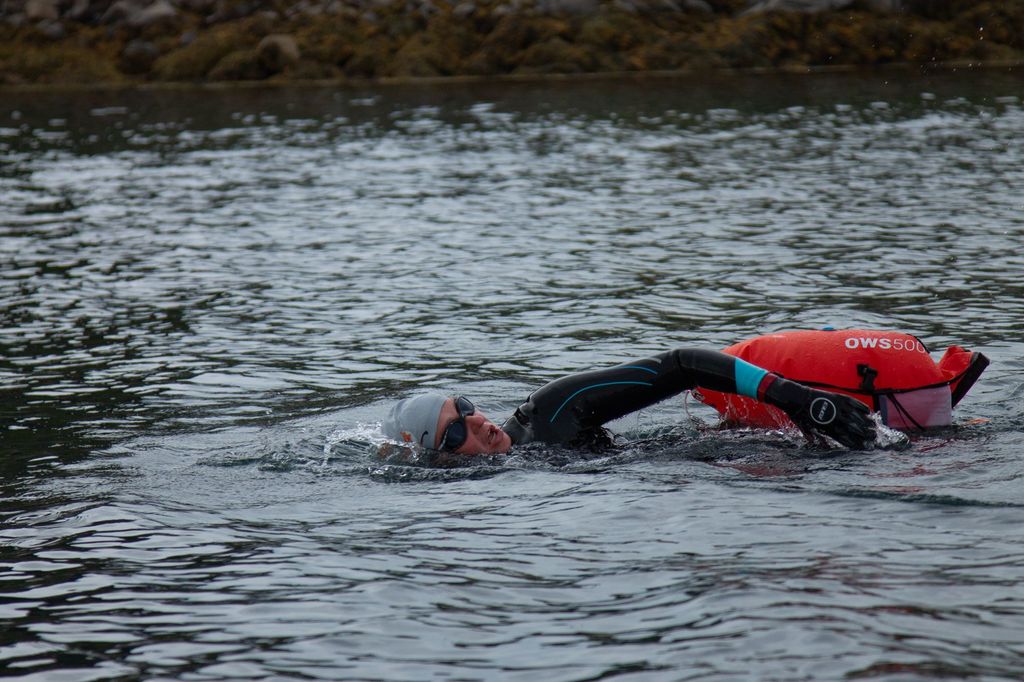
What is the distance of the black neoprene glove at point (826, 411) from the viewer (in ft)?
26.9

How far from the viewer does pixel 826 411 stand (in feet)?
26.9

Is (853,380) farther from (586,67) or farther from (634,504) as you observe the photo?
(586,67)

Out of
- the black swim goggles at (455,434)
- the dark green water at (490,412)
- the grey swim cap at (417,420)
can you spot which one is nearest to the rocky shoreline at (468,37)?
the dark green water at (490,412)

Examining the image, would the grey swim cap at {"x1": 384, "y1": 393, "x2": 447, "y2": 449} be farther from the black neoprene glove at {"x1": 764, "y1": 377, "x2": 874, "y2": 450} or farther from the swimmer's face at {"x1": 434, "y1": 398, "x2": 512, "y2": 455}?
the black neoprene glove at {"x1": 764, "y1": 377, "x2": 874, "y2": 450}

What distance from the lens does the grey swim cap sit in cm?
909

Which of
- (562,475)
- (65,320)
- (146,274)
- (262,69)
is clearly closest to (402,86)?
(262,69)

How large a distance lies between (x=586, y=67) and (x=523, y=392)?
30.3 m

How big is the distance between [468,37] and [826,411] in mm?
35210

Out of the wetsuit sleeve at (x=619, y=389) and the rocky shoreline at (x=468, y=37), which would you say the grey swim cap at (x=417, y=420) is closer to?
the wetsuit sleeve at (x=619, y=389)

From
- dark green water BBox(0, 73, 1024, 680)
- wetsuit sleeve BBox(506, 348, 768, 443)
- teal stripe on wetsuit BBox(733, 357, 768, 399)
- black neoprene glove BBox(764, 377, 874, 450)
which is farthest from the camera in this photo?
wetsuit sleeve BBox(506, 348, 768, 443)

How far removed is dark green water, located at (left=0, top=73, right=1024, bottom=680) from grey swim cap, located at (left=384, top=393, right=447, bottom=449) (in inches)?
8.9

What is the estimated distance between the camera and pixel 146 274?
16.9 meters

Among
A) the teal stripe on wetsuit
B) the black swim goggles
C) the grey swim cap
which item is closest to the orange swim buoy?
the teal stripe on wetsuit

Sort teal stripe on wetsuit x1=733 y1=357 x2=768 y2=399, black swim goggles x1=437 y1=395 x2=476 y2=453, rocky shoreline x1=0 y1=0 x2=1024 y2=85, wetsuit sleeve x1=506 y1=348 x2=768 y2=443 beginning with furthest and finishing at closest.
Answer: rocky shoreline x1=0 y1=0 x2=1024 y2=85, black swim goggles x1=437 y1=395 x2=476 y2=453, wetsuit sleeve x1=506 y1=348 x2=768 y2=443, teal stripe on wetsuit x1=733 y1=357 x2=768 y2=399
